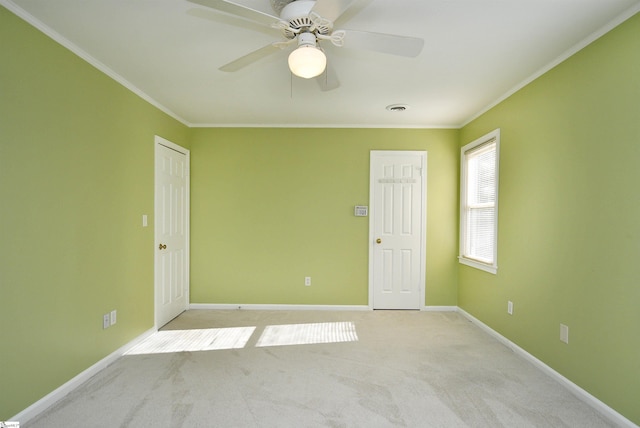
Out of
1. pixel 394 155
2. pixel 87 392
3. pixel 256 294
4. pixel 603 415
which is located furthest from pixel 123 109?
pixel 603 415

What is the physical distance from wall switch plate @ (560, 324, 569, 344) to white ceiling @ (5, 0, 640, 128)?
2053 millimetres

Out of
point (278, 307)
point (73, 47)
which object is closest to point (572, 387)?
point (278, 307)

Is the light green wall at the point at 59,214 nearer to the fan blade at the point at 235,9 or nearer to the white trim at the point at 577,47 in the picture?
the fan blade at the point at 235,9

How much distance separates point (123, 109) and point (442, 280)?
13.7 ft

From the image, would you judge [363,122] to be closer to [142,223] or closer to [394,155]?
[394,155]

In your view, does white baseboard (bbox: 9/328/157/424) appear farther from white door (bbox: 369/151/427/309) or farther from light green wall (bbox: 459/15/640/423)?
light green wall (bbox: 459/15/640/423)

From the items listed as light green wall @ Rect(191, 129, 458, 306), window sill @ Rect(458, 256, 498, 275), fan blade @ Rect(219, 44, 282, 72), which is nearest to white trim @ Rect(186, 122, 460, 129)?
light green wall @ Rect(191, 129, 458, 306)

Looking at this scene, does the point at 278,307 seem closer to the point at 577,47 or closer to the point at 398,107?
the point at 398,107

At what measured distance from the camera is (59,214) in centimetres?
220

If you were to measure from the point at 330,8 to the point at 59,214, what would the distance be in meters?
2.23

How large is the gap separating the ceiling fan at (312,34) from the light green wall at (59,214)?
148 centimetres

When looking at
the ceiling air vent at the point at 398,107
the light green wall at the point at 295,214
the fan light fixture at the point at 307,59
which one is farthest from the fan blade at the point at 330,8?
the light green wall at the point at 295,214

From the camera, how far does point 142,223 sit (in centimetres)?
320

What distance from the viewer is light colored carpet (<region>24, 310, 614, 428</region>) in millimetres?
1989
